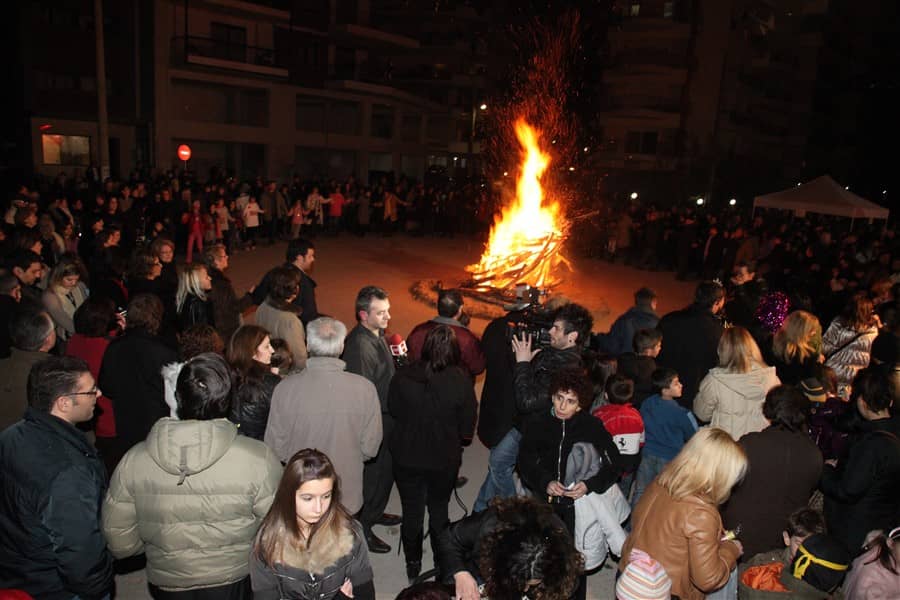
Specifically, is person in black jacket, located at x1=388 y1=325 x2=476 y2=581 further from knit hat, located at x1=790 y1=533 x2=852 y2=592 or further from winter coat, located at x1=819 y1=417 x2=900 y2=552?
winter coat, located at x1=819 y1=417 x2=900 y2=552

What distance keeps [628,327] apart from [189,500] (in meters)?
4.67

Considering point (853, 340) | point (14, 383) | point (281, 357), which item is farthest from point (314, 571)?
point (853, 340)

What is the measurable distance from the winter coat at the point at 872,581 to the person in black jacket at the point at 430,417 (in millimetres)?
2301

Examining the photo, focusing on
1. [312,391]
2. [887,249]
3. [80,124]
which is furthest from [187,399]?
[80,124]

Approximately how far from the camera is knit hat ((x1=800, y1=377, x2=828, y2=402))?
5.14 m

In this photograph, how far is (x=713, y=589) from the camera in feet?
10.3

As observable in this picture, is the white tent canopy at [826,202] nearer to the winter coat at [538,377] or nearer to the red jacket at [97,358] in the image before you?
the winter coat at [538,377]

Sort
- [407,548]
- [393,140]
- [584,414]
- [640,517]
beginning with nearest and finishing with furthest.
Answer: [640,517]
[584,414]
[407,548]
[393,140]

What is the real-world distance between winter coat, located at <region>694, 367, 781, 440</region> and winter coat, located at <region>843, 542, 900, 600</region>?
183cm

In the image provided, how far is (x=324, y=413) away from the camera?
3953 mm

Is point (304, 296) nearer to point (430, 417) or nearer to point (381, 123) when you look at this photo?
point (430, 417)

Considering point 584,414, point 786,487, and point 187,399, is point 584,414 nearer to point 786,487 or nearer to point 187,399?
point 786,487

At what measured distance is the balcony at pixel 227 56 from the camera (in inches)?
1000

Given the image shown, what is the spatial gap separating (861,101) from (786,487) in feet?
148
